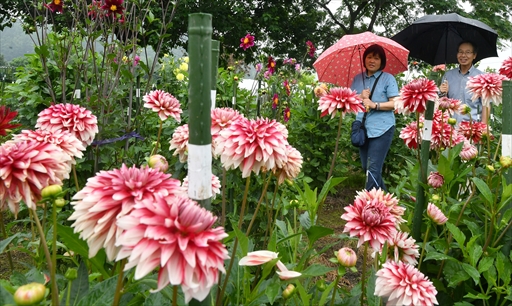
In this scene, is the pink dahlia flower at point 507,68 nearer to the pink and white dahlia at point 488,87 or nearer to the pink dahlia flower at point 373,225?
the pink and white dahlia at point 488,87

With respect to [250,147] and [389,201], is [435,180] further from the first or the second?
[250,147]

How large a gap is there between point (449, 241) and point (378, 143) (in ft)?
5.66

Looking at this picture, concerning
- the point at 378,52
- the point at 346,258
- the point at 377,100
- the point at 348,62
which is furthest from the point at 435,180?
the point at 348,62

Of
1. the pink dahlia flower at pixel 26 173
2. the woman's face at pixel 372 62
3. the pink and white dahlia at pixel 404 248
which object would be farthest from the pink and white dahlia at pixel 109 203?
the woman's face at pixel 372 62

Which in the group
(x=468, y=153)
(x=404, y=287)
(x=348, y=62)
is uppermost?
(x=348, y=62)

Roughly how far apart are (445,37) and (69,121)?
2840 mm

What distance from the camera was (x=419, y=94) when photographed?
1396 millimetres

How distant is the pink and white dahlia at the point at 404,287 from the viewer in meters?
0.82

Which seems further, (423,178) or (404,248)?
(423,178)

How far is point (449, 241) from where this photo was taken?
133 cm

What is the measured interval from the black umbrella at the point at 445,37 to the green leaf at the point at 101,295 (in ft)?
9.47

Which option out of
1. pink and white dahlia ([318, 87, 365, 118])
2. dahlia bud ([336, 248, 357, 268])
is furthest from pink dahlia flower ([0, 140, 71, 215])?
→ pink and white dahlia ([318, 87, 365, 118])

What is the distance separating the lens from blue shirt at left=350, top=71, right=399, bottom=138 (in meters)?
2.93

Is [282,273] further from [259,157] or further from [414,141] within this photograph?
[414,141]
